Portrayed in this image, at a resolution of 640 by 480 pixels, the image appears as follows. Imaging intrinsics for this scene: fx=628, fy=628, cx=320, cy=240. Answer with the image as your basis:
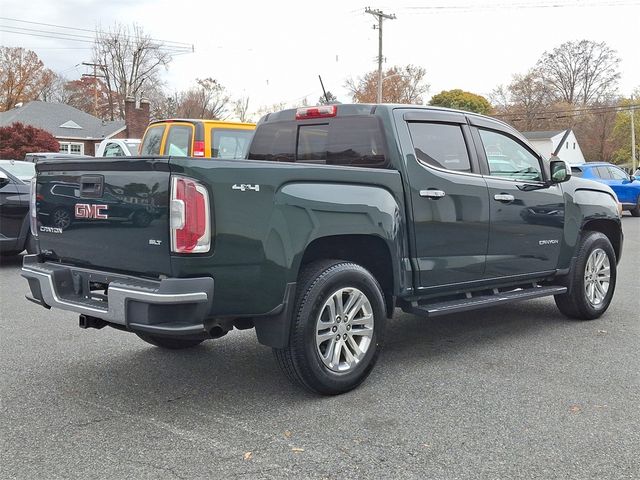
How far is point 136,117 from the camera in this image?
117ft

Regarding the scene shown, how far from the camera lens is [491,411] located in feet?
12.8

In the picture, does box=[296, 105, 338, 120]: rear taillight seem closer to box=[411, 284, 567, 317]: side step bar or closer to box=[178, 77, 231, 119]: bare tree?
box=[411, 284, 567, 317]: side step bar

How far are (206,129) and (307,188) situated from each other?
6556 millimetres

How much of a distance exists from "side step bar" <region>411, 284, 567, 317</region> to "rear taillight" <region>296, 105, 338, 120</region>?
1.66 m

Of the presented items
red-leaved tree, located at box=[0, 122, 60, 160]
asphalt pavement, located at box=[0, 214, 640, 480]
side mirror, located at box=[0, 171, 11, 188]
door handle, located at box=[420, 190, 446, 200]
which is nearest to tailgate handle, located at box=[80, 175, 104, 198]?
asphalt pavement, located at box=[0, 214, 640, 480]

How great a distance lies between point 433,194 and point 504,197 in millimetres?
957

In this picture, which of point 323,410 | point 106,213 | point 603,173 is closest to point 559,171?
point 323,410

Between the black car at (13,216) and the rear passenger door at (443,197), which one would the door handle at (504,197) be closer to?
the rear passenger door at (443,197)

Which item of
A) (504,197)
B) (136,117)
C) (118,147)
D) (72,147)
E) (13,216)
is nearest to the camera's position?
(504,197)

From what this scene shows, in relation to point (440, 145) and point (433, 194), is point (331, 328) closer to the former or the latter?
point (433, 194)

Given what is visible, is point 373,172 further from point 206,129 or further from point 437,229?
point 206,129

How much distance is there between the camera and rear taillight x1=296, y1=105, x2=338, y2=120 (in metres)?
5.09

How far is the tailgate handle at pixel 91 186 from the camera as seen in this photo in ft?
12.8

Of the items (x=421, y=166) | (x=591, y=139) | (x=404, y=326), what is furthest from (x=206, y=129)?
(x=591, y=139)
